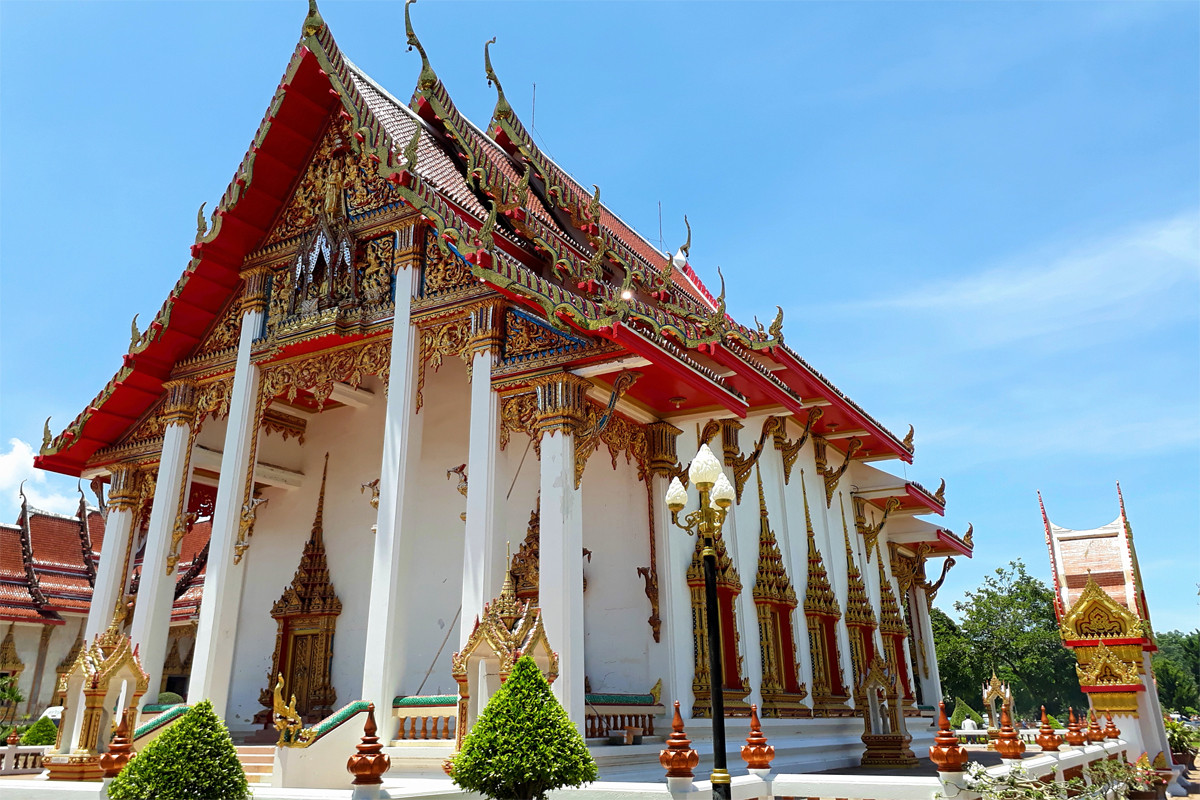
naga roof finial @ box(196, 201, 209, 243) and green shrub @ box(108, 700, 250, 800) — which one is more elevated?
naga roof finial @ box(196, 201, 209, 243)

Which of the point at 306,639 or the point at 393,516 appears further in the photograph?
the point at 306,639

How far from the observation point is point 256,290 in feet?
30.4

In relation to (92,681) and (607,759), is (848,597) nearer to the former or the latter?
(607,759)

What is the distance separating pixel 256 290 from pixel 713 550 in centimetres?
660

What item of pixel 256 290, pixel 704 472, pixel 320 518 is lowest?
pixel 704 472

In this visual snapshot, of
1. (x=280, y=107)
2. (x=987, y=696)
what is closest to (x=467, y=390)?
(x=280, y=107)

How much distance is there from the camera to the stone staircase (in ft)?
22.8

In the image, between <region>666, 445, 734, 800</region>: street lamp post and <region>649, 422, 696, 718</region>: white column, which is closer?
<region>666, 445, 734, 800</region>: street lamp post

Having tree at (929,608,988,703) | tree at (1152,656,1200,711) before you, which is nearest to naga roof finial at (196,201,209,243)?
tree at (929,608,988,703)

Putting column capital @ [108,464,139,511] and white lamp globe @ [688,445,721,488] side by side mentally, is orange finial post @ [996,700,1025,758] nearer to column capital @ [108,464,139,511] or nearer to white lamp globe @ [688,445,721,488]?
white lamp globe @ [688,445,721,488]

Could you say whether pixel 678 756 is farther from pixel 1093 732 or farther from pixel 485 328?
pixel 1093 732

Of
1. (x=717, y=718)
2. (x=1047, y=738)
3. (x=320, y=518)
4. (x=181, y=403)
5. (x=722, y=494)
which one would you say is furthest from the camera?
(x=320, y=518)

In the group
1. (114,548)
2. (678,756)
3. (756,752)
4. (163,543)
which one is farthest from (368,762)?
(114,548)

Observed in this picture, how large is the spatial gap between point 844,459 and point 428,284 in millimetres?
7498
